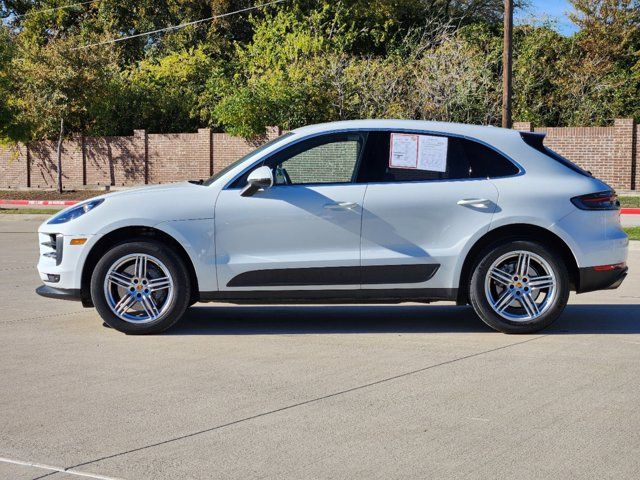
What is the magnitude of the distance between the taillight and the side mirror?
2.58 metres

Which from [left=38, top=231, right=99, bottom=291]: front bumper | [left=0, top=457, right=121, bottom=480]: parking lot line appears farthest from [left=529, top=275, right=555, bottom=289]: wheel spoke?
[left=0, top=457, right=121, bottom=480]: parking lot line

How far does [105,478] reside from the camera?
4.41 m

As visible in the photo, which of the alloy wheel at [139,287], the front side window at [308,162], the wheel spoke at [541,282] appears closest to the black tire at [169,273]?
the alloy wheel at [139,287]

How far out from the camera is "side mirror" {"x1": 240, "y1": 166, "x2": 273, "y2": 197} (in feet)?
25.4

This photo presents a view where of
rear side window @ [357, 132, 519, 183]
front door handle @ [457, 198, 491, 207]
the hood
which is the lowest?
front door handle @ [457, 198, 491, 207]

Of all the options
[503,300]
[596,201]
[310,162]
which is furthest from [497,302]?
[310,162]

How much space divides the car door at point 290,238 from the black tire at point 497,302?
1.03 meters

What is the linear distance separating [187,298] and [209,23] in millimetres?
42873

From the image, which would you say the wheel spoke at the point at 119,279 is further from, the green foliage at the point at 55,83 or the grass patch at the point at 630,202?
the green foliage at the point at 55,83

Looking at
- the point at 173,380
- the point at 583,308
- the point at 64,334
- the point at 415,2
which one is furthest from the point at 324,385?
the point at 415,2

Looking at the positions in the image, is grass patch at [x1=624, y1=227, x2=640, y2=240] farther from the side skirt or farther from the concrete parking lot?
the side skirt

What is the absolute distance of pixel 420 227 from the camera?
7.91 meters

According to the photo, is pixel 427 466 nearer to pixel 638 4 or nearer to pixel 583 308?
pixel 583 308

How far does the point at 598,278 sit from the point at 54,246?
4.70 meters
